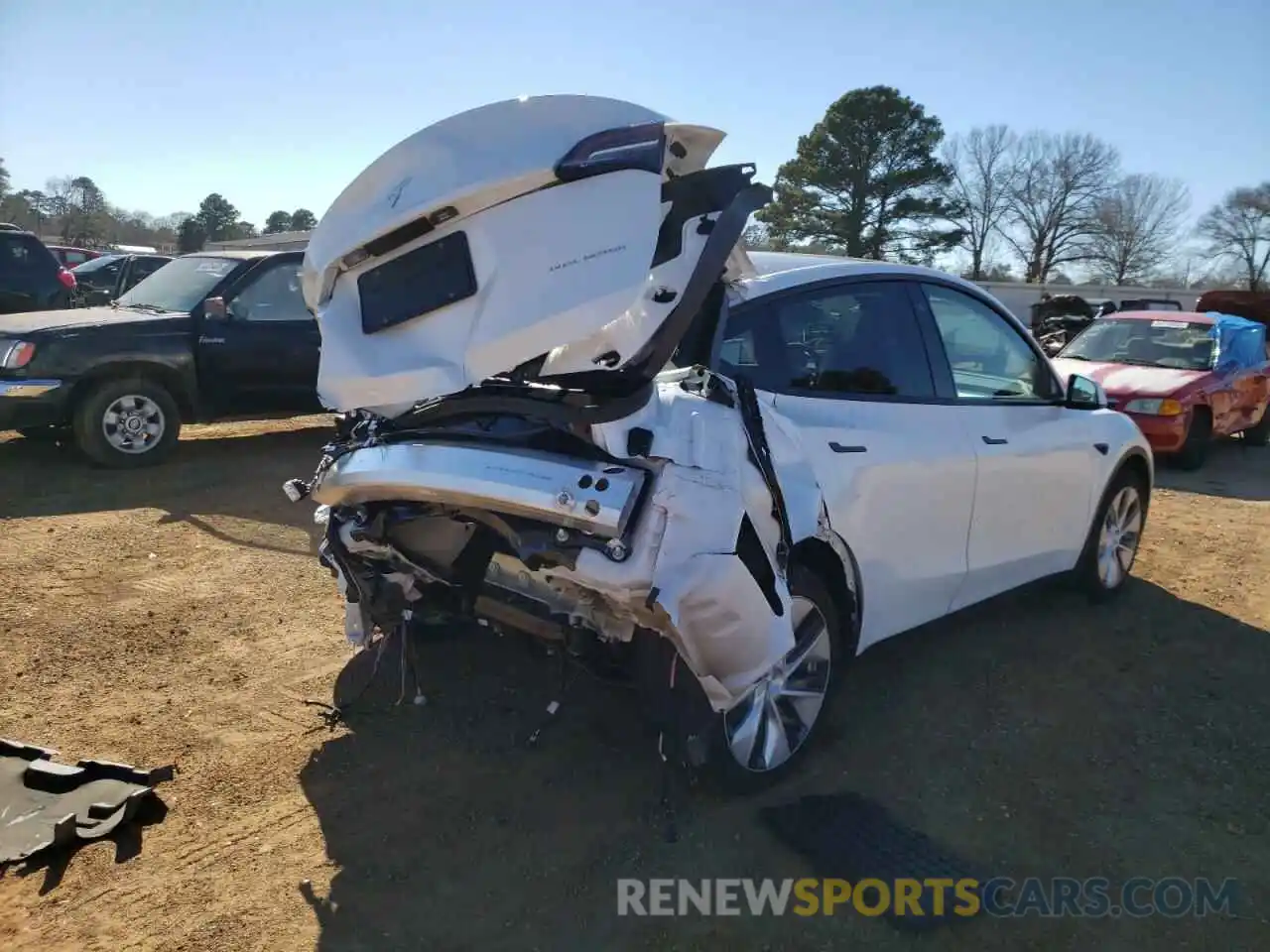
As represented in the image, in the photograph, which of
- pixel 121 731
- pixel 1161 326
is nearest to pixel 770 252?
pixel 121 731

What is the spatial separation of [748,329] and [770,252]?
770 millimetres

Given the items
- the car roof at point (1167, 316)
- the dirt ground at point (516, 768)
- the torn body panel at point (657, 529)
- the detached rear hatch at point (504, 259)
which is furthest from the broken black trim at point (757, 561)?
the car roof at point (1167, 316)

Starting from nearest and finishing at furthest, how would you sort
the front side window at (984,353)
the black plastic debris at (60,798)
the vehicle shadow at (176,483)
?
the black plastic debris at (60,798), the front side window at (984,353), the vehicle shadow at (176,483)

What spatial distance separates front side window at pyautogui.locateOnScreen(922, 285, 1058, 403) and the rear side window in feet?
36.3

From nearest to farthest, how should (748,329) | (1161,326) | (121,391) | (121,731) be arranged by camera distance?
(748,329) → (121,731) → (121,391) → (1161,326)

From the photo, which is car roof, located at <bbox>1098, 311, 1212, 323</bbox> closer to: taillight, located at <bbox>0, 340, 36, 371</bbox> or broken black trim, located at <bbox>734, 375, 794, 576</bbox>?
broken black trim, located at <bbox>734, 375, 794, 576</bbox>

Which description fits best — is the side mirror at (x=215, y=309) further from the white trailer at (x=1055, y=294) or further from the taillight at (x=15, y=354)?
the white trailer at (x=1055, y=294)

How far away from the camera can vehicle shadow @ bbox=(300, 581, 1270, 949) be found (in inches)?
106

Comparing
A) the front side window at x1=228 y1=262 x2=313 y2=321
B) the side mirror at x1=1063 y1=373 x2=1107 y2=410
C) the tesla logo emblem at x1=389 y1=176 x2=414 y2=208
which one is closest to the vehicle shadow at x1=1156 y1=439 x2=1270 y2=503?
the side mirror at x1=1063 y1=373 x2=1107 y2=410

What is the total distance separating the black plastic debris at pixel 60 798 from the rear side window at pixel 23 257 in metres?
9.94

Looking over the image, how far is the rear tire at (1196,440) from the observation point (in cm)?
979

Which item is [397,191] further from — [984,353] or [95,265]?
[95,265]

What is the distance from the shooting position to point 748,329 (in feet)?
11.1

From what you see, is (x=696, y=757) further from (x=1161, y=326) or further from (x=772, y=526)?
(x=1161, y=326)
